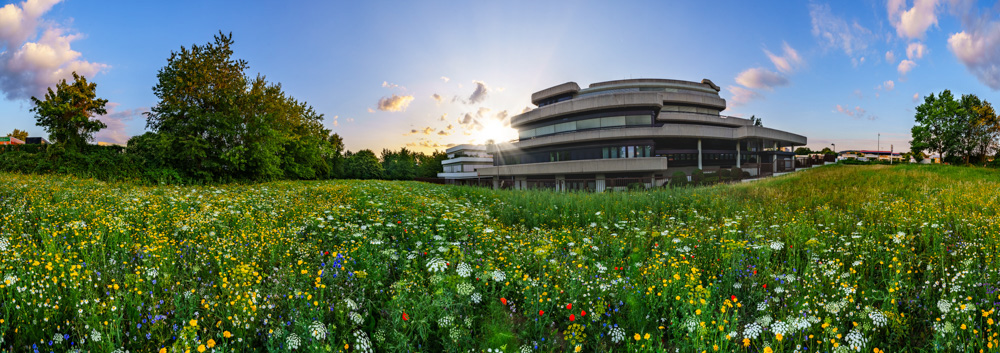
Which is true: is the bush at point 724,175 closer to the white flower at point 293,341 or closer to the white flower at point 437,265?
the white flower at point 437,265

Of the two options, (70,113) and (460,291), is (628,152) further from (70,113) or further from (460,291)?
(70,113)

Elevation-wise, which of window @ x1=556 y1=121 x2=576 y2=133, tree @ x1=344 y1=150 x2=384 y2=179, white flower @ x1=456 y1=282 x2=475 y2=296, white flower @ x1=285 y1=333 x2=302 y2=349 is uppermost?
window @ x1=556 y1=121 x2=576 y2=133

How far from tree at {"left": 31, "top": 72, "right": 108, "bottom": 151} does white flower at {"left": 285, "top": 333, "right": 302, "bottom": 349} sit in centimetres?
4003

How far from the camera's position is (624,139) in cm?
4303

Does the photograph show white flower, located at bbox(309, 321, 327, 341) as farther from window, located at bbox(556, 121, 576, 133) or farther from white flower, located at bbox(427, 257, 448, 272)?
window, located at bbox(556, 121, 576, 133)

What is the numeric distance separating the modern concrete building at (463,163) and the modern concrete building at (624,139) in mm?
19605

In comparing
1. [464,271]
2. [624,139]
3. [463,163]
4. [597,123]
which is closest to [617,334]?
[464,271]

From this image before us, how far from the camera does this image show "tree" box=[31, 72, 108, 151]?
3134cm

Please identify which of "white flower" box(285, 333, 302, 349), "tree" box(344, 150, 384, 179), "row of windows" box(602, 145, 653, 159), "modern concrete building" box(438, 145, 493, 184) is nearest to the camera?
"white flower" box(285, 333, 302, 349)

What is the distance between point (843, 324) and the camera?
4.09 m

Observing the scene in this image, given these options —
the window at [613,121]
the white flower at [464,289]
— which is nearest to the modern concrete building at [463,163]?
the window at [613,121]

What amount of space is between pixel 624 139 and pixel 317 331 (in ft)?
140

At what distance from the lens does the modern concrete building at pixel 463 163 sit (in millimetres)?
77238

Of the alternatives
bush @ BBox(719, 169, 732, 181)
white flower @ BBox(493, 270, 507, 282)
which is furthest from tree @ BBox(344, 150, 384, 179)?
white flower @ BBox(493, 270, 507, 282)
